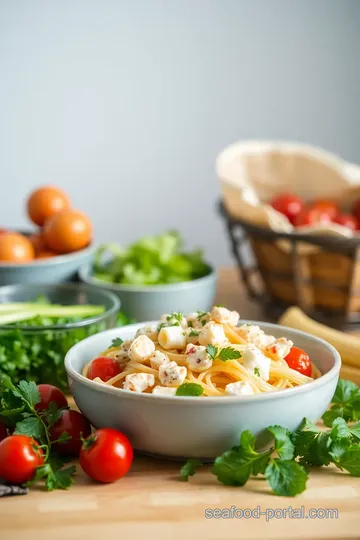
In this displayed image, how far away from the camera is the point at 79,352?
1.77 meters

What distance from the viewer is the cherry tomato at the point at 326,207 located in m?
2.78

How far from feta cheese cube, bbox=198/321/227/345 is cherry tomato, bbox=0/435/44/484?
0.37 metres

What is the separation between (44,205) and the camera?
280cm

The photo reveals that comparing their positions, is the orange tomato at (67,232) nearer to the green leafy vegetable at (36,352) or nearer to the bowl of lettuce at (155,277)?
the bowl of lettuce at (155,277)

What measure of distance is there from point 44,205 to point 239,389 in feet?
4.89

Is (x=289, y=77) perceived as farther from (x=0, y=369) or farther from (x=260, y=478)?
(x=260, y=478)

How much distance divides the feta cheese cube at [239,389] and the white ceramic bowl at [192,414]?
0.11 ft

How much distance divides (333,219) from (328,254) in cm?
35

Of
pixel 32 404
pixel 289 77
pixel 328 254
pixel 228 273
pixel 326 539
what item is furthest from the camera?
pixel 289 77

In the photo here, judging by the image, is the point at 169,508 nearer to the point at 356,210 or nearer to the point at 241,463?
the point at 241,463

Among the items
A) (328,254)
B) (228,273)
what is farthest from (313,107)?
(328,254)

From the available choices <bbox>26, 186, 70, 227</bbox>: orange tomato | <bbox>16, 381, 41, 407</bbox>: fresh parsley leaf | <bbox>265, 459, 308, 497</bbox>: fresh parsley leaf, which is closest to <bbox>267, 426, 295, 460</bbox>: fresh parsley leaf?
<bbox>265, 459, 308, 497</bbox>: fresh parsley leaf

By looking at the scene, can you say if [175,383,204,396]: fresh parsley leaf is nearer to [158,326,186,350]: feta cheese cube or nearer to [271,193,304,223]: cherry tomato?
[158,326,186,350]: feta cheese cube

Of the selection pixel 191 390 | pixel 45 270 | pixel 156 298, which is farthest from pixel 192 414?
pixel 45 270
